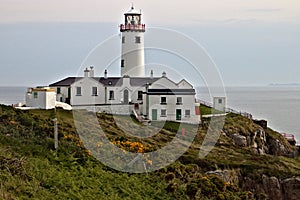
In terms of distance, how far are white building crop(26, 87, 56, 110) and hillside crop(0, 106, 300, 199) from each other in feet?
4.48

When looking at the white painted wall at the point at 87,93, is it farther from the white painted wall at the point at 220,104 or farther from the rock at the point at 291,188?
the rock at the point at 291,188

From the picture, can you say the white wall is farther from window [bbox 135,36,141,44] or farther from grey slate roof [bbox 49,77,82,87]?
window [bbox 135,36,141,44]

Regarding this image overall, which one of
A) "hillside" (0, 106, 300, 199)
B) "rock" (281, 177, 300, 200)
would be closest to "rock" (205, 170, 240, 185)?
"hillside" (0, 106, 300, 199)

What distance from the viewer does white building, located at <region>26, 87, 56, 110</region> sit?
113ft

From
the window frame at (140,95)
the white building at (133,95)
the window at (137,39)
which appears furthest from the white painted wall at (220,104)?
the window frame at (140,95)

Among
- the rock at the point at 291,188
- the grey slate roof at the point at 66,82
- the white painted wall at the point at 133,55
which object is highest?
the white painted wall at the point at 133,55

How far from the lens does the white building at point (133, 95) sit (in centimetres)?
3869

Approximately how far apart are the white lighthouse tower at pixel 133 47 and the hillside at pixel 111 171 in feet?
31.1

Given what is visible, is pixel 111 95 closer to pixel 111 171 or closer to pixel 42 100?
pixel 42 100

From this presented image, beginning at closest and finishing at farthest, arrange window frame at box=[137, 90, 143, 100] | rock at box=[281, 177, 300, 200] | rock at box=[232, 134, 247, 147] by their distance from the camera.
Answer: rock at box=[281, 177, 300, 200]
rock at box=[232, 134, 247, 147]
window frame at box=[137, 90, 143, 100]

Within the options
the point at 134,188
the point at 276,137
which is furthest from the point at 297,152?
the point at 134,188

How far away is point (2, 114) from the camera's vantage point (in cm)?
2442

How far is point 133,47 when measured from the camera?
43.9 meters

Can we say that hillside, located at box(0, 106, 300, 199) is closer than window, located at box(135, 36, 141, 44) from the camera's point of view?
Yes
